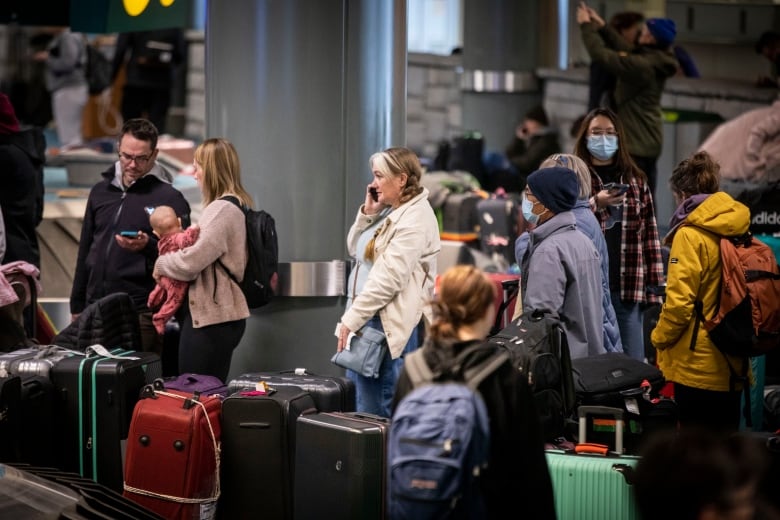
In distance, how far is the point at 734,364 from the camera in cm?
641

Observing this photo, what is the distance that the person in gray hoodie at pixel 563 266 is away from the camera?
6.04 m

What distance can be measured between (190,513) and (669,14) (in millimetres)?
12814

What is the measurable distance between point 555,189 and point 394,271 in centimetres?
87

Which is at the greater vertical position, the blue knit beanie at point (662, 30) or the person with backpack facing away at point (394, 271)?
the blue knit beanie at point (662, 30)

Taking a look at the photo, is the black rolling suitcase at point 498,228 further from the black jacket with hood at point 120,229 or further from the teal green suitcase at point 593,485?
the teal green suitcase at point 593,485

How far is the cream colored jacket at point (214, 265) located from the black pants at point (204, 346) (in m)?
0.05

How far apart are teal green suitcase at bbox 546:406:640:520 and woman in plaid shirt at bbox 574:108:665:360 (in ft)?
6.20

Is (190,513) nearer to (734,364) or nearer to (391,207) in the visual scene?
(391,207)

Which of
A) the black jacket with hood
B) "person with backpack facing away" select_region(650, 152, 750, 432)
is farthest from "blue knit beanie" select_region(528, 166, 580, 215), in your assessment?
the black jacket with hood

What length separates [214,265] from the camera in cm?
696

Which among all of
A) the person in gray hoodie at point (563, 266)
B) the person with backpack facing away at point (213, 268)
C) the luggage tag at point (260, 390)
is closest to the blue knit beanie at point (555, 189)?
the person in gray hoodie at point (563, 266)

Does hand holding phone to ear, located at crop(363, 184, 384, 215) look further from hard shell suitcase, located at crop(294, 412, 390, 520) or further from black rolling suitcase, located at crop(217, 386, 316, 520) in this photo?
hard shell suitcase, located at crop(294, 412, 390, 520)

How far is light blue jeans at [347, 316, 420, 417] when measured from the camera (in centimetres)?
677

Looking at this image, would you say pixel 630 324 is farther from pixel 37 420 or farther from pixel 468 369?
pixel 468 369
